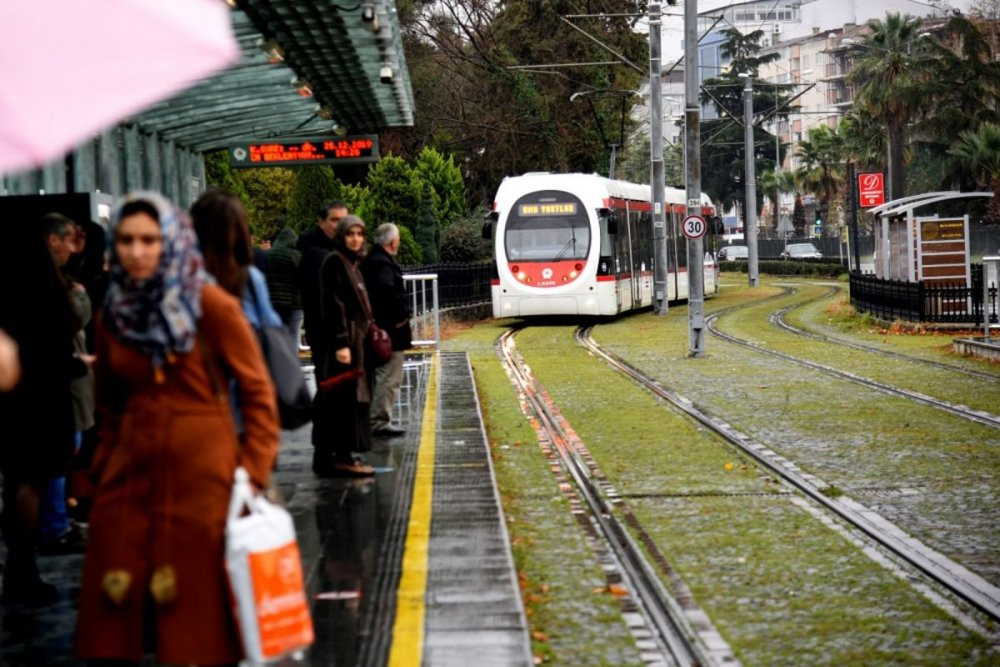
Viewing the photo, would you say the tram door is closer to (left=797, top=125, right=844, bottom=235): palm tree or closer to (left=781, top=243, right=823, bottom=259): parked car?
(left=781, top=243, right=823, bottom=259): parked car

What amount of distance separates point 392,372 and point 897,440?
420cm

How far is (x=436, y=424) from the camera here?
13.9 meters

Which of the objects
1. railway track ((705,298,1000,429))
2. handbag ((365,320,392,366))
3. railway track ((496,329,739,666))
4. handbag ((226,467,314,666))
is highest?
handbag ((365,320,392,366))

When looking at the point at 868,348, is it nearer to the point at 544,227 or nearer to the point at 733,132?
the point at 544,227

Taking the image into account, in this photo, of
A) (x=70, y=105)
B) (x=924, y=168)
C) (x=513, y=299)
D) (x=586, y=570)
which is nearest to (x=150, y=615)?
(x=70, y=105)

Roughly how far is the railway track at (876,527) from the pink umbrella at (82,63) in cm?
513

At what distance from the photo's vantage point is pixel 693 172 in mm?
26484

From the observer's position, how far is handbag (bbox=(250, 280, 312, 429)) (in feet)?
16.4

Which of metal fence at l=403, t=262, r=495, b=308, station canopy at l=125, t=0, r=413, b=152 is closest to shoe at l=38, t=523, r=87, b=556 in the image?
station canopy at l=125, t=0, r=413, b=152

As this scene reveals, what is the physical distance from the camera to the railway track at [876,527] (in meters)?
7.83

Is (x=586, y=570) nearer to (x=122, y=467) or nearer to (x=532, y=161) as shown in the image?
(x=122, y=467)

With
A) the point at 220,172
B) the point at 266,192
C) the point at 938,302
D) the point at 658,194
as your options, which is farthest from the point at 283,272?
the point at 266,192

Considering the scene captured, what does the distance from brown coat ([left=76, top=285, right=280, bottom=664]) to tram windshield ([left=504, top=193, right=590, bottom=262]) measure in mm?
29485

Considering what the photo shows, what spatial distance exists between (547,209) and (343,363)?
24.2 metres
